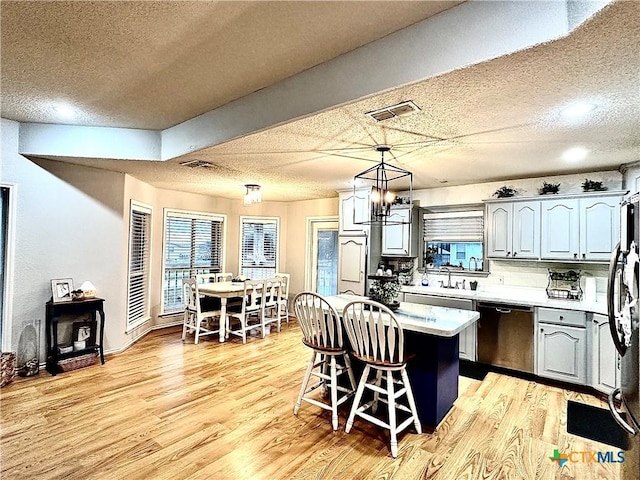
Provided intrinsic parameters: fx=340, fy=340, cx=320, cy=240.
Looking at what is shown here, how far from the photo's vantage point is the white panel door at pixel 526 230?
4.18m

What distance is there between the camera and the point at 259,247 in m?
7.25

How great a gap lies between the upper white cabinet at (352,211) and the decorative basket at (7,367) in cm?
435

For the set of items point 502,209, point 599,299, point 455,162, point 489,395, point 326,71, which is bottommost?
point 489,395

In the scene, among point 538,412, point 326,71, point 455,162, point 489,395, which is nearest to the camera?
point 326,71

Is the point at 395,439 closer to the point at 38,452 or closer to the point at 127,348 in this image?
the point at 38,452

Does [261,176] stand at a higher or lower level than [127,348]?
higher

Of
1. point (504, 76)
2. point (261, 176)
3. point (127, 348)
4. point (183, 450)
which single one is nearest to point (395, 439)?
point (183, 450)

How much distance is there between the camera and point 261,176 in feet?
15.5

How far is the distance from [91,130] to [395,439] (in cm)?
430

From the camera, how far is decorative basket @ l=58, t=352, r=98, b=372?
3875mm

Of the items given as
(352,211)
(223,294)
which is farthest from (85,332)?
(352,211)

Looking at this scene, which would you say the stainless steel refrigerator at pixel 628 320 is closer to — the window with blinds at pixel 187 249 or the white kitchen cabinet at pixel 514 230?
the white kitchen cabinet at pixel 514 230

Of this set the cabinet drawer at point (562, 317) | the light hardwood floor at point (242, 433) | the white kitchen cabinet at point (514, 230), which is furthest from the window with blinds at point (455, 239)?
the light hardwood floor at point (242, 433)

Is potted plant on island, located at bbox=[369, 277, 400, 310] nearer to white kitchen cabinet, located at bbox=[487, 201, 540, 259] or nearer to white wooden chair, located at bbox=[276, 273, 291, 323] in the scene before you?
white kitchen cabinet, located at bbox=[487, 201, 540, 259]
